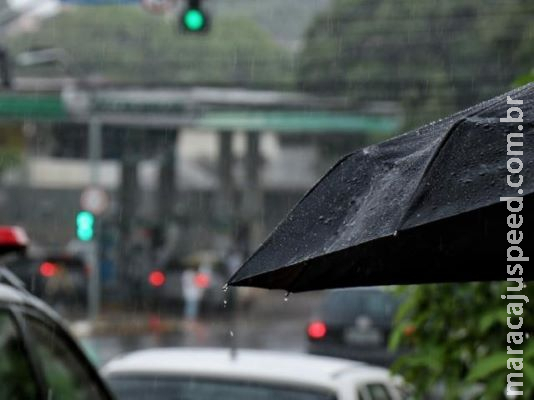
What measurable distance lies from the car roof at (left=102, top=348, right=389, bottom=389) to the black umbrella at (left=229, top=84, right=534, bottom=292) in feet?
9.76

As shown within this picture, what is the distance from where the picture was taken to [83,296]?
1375 inches

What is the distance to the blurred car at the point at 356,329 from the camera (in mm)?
17127

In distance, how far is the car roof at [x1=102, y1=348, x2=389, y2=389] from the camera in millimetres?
6348

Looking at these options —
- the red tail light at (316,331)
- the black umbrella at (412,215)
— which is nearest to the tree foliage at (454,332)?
the black umbrella at (412,215)

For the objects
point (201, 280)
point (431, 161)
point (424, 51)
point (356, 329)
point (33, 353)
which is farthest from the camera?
point (424, 51)

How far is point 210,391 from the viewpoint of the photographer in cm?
631

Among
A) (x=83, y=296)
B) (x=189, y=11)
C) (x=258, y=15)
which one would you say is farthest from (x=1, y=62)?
(x=258, y=15)

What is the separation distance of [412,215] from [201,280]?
31821 mm

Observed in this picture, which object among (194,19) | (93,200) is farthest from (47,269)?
(194,19)

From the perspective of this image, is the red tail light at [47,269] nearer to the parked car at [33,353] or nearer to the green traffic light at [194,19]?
the green traffic light at [194,19]

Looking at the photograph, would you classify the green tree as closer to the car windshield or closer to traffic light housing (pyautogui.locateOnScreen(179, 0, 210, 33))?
traffic light housing (pyautogui.locateOnScreen(179, 0, 210, 33))

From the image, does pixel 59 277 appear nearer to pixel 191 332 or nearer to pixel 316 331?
pixel 191 332

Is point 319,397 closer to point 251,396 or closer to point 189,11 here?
point 251,396

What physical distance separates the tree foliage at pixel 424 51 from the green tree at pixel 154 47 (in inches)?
780
